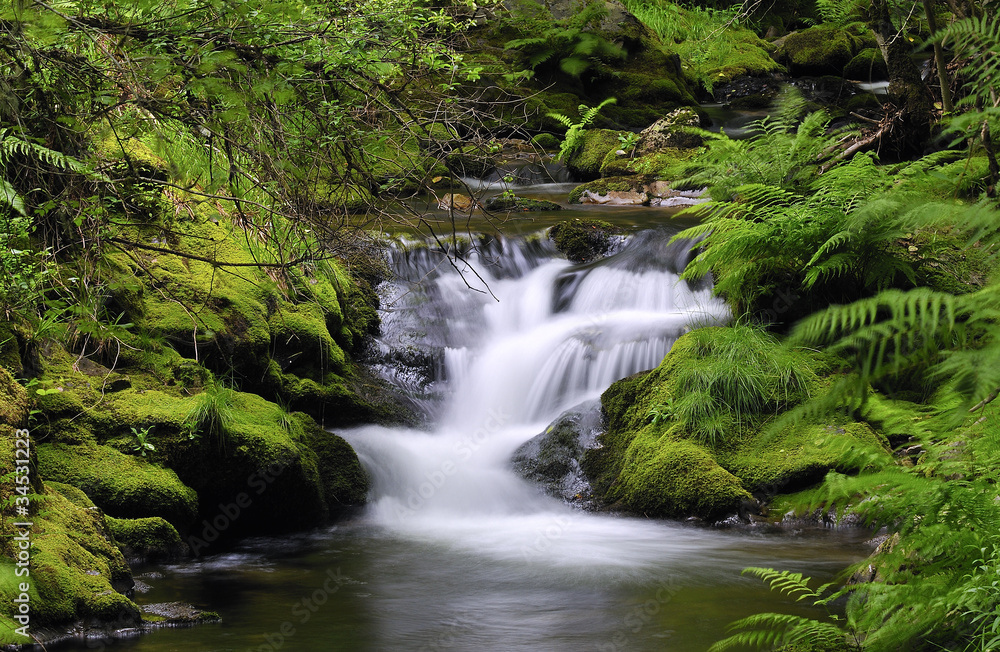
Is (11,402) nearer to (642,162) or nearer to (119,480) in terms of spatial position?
(119,480)

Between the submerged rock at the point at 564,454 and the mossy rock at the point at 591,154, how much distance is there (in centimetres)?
718

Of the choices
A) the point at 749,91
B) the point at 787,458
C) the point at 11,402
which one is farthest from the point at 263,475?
the point at 749,91

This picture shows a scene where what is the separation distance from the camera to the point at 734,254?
6617 mm

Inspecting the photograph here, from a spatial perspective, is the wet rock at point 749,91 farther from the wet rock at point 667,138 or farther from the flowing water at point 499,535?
the flowing water at point 499,535

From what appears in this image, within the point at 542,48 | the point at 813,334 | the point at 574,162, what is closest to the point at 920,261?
the point at 813,334

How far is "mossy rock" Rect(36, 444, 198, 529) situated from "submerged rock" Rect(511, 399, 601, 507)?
2812mm

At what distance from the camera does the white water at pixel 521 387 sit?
226 inches

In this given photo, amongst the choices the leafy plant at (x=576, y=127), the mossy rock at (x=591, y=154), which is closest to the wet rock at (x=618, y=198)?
the leafy plant at (x=576, y=127)

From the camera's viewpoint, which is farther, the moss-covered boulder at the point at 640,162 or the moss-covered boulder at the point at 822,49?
the moss-covered boulder at the point at 822,49

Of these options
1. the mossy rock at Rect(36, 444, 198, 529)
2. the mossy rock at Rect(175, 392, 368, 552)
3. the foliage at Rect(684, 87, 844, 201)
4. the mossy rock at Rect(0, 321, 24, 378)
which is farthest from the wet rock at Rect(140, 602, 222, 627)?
the foliage at Rect(684, 87, 844, 201)

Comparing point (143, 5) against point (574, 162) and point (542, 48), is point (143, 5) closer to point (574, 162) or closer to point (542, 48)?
point (574, 162)

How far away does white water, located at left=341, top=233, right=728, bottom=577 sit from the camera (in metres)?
5.75

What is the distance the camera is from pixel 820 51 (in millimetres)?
19297

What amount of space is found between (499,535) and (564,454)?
1174 millimetres
